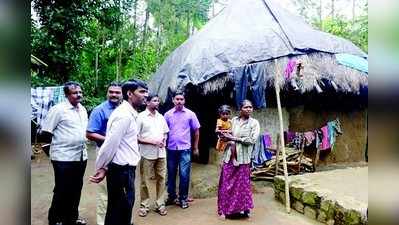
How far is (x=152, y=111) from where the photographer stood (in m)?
4.73

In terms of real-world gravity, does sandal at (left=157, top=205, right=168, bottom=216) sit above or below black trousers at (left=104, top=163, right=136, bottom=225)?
below

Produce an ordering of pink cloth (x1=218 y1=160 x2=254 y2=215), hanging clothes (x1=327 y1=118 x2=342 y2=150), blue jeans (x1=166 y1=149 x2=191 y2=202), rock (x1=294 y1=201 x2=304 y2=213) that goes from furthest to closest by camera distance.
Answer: hanging clothes (x1=327 y1=118 x2=342 y2=150), blue jeans (x1=166 y1=149 x2=191 y2=202), rock (x1=294 y1=201 x2=304 y2=213), pink cloth (x1=218 y1=160 x2=254 y2=215)

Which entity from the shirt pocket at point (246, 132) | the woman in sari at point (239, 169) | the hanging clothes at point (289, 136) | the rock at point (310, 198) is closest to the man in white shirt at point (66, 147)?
the woman in sari at point (239, 169)

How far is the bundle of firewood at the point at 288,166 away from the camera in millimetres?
6684

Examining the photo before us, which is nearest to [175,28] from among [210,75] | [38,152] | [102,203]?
[38,152]

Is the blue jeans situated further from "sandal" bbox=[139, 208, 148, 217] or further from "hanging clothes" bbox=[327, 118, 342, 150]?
"hanging clothes" bbox=[327, 118, 342, 150]

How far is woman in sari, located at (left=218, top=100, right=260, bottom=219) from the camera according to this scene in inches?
175

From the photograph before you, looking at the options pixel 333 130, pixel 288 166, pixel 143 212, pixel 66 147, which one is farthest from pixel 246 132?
pixel 333 130

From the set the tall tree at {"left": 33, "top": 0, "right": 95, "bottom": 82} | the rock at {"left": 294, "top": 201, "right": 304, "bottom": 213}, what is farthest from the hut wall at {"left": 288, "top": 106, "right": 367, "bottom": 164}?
the tall tree at {"left": 33, "top": 0, "right": 95, "bottom": 82}

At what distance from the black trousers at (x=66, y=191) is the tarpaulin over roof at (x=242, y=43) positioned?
127 inches

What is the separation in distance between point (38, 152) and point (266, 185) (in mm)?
5648

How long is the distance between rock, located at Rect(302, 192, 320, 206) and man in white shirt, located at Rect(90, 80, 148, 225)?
2.48 m

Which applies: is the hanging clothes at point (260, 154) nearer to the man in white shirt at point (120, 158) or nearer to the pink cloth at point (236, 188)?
the pink cloth at point (236, 188)

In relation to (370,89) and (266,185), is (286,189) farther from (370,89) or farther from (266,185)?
(370,89)
